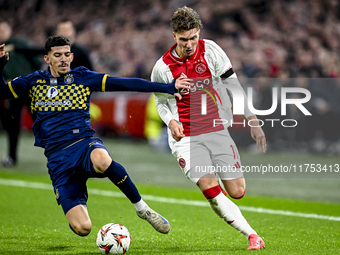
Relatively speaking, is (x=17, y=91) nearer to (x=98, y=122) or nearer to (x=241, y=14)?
(x=98, y=122)

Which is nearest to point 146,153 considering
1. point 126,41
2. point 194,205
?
point 194,205

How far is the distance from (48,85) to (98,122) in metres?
10.0

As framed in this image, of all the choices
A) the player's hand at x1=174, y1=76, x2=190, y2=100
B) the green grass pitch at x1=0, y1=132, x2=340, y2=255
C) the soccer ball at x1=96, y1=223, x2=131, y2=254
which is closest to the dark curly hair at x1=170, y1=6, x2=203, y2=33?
the player's hand at x1=174, y1=76, x2=190, y2=100

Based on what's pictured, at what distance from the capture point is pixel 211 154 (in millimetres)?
4621

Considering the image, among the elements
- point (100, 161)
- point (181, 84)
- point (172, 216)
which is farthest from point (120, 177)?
point (172, 216)

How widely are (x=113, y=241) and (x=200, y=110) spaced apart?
1.46 meters

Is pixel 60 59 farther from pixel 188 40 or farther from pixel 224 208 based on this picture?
pixel 224 208

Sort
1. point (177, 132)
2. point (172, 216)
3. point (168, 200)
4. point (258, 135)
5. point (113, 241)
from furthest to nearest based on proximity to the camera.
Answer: point (168, 200) → point (172, 216) → point (258, 135) → point (177, 132) → point (113, 241)

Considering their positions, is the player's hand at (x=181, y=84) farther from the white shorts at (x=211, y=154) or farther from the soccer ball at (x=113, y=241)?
the soccer ball at (x=113, y=241)

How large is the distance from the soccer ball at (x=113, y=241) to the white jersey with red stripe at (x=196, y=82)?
1102 millimetres

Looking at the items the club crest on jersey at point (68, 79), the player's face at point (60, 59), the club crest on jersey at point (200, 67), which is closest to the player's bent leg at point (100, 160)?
the club crest on jersey at point (68, 79)

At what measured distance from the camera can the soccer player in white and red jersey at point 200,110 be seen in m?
4.41

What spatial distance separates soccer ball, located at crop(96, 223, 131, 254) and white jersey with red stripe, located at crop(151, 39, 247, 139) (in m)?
1.10

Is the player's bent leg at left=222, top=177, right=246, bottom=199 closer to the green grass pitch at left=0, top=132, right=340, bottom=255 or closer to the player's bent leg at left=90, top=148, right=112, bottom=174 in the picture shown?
the green grass pitch at left=0, top=132, right=340, bottom=255
